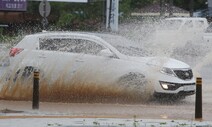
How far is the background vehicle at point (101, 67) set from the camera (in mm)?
15508

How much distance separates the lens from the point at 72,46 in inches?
645

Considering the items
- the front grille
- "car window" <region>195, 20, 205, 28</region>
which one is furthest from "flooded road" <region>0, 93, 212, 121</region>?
"car window" <region>195, 20, 205, 28</region>

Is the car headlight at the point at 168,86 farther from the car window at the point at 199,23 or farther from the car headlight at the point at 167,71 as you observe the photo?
the car window at the point at 199,23

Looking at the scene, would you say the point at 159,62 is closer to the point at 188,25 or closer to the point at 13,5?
the point at 188,25

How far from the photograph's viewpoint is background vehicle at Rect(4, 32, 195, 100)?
15.5 meters

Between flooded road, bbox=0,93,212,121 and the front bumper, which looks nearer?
flooded road, bbox=0,93,212,121

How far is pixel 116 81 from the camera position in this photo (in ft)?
51.0

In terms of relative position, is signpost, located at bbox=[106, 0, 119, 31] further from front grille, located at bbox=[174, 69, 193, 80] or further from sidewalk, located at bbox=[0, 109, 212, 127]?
sidewalk, located at bbox=[0, 109, 212, 127]

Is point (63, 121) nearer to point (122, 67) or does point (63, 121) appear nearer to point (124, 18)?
point (122, 67)

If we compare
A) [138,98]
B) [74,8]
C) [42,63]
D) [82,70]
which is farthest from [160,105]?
[74,8]

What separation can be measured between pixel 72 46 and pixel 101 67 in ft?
3.65

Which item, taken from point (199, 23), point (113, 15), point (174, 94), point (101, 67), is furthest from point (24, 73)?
point (113, 15)

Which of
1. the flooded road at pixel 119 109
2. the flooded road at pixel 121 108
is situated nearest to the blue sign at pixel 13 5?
the flooded road at pixel 121 108

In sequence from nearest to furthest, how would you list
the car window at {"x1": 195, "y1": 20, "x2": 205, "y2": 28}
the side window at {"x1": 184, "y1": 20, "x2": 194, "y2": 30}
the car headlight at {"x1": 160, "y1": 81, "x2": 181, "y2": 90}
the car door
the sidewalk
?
the sidewalk < the car headlight at {"x1": 160, "y1": 81, "x2": 181, "y2": 90} < the car door < the side window at {"x1": 184, "y1": 20, "x2": 194, "y2": 30} < the car window at {"x1": 195, "y1": 20, "x2": 205, "y2": 28}
